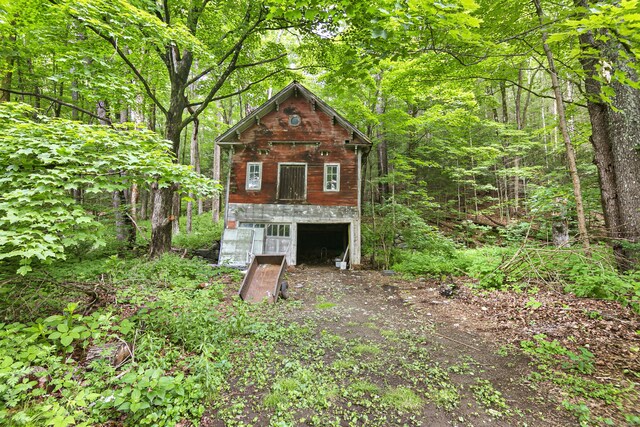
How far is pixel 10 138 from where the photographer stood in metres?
2.93

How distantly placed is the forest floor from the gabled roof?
8.36 metres

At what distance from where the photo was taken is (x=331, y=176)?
11.9 meters

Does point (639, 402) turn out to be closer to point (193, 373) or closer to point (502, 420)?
point (502, 420)

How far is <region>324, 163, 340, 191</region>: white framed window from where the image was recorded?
11828 millimetres

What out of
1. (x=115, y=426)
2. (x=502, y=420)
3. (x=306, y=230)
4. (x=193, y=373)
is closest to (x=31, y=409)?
(x=115, y=426)

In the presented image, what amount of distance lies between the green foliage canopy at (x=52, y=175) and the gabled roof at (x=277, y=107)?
8175 mm

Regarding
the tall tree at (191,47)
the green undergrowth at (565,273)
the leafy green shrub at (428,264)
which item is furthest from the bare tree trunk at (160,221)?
the green undergrowth at (565,273)

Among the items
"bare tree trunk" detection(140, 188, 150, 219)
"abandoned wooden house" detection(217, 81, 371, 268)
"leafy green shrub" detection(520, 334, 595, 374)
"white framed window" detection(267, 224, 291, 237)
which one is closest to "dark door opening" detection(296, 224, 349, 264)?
"abandoned wooden house" detection(217, 81, 371, 268)

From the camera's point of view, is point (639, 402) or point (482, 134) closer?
point (639, 402)

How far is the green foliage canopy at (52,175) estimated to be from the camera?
267 centimetres

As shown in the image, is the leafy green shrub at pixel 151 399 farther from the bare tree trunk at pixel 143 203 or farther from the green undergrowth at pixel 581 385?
the bare tree trunk at pixel 143 203

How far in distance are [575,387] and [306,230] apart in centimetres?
1275

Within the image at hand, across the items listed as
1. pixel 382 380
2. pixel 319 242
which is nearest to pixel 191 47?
pixel 382 380

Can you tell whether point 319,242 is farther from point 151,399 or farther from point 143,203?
point 143,203
